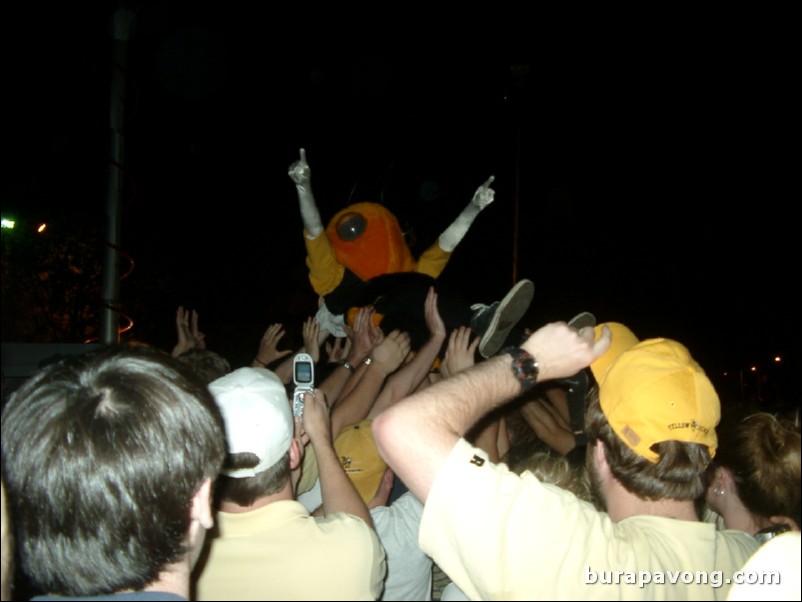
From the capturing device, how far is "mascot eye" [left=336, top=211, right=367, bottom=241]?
15.6 feet

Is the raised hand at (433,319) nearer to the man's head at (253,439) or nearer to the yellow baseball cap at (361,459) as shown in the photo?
the yellow baseball cap at (361,459)

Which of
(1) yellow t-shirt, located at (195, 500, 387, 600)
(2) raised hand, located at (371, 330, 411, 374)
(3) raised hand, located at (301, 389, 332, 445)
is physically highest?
(2) raised hand, located at (371, 330, 411, 374)

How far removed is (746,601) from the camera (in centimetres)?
136

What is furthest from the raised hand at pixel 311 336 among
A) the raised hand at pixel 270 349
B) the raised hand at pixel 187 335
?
the raised hand at pixel 187 335

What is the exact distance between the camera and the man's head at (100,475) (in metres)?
1.24

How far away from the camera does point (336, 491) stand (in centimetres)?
215

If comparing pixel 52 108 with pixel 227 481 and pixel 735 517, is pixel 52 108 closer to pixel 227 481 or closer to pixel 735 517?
pixel 227 481

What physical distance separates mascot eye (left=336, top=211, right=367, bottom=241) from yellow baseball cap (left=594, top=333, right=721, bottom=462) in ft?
10.1

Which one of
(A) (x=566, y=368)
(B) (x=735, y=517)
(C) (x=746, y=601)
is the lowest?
(B) (x=735, y=517)

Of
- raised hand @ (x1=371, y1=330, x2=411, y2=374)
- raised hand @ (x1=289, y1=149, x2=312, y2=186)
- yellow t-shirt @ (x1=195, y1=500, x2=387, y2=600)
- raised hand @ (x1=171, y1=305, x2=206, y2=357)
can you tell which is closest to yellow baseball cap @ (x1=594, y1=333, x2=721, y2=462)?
yellow t-shirt @ (x1=195, y1=500, x2=387, y2=600)

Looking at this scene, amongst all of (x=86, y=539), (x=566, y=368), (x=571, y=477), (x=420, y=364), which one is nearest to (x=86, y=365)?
(x=86, y=539)

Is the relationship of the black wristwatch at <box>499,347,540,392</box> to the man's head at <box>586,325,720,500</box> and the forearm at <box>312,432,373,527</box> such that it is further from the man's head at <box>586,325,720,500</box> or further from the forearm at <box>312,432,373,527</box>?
the forearm at <box>312,432,373,527</box>

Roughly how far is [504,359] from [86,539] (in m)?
1.13

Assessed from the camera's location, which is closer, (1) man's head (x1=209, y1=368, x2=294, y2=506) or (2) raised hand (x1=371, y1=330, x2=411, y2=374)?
(1) man's head (x1=209, y1=368, x2=294, y2=506)
